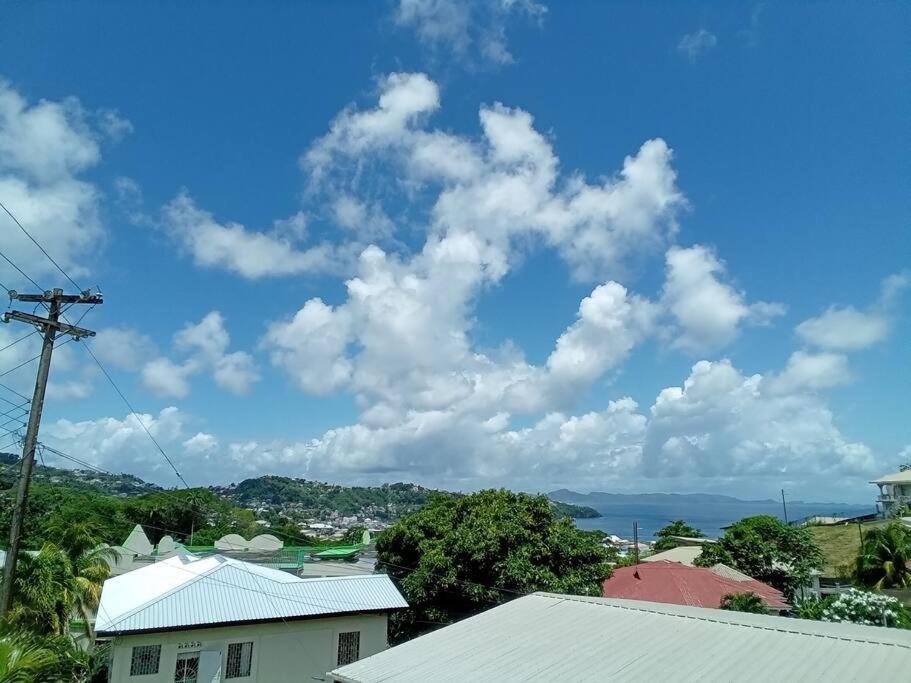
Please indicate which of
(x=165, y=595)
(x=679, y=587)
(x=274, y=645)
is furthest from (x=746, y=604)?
(x=165, y=595)

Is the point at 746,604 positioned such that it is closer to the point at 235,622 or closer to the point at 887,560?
the point at 887,560

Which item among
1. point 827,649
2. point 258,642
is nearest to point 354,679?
point 258,642

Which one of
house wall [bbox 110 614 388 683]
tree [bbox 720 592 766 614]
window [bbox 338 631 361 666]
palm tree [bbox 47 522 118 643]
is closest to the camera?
house wall [bbox 110 614 388 683]

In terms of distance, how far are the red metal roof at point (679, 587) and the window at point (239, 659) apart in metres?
14.9

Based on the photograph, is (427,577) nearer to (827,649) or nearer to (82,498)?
(827,649)

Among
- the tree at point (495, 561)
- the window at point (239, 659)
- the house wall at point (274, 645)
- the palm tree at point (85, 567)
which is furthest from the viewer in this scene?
the tree at point (495, 561)

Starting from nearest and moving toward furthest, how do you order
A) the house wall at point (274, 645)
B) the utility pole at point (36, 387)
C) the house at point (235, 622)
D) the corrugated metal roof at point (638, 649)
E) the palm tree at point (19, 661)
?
the palm tree at point (19, 661), the corrugated metal roof at point (638, 649), the utility pole at point (36, 387), the house wall at point (274, 645), the house at point (235, 622)

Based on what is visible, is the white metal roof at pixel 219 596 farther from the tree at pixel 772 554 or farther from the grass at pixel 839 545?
the grass at pixel 839 545

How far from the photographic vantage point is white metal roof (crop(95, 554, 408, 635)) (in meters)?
19.0

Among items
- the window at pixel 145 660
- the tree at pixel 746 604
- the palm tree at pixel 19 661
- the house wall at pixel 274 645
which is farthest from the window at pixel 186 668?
the tree at pixel 746 604

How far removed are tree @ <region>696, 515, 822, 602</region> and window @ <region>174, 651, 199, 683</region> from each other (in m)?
28.5

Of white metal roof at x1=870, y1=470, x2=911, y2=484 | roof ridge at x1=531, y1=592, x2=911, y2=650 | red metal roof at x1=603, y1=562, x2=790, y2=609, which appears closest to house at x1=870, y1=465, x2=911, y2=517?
white metal roof at x1=870, y1=470, x2=911, y2=484

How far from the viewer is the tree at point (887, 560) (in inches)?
1211

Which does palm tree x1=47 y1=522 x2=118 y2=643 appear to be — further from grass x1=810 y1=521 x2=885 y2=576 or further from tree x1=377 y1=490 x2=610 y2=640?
grass x1=810 y1=521 x2=885 y2=576
